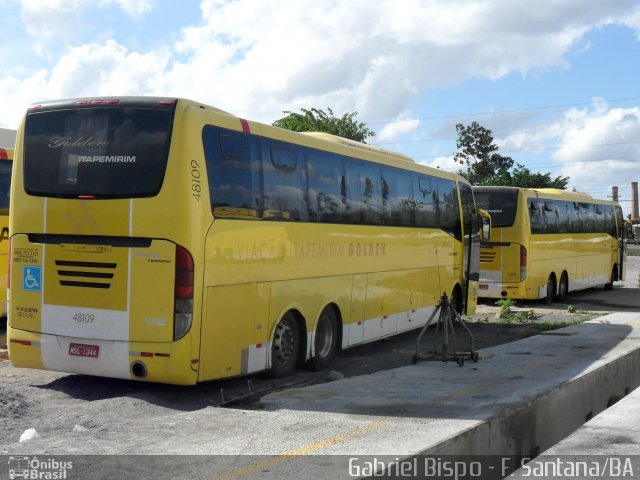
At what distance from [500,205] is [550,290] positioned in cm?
358

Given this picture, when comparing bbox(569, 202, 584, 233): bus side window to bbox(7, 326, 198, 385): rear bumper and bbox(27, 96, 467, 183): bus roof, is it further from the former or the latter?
bbox(7, 326, 198, 385): rear bumper

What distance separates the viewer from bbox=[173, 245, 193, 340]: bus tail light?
8.94 meters

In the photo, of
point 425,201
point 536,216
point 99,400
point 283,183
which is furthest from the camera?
point 536,216

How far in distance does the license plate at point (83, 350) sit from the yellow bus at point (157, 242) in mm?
11

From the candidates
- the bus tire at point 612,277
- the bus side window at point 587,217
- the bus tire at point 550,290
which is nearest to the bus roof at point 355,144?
the bus tire at point 550,290

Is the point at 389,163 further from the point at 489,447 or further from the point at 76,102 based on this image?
the point at 489,447

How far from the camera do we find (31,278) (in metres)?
9.70

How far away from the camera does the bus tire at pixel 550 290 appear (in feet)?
81.1

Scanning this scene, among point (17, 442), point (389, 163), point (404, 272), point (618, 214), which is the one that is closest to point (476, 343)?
point (404, 272)

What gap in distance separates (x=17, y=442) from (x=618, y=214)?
30.1 meters

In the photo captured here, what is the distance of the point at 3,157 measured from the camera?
15.4m

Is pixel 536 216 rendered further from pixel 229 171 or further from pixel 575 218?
pixel 229 171

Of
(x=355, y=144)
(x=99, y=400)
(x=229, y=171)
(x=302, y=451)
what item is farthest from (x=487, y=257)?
(x=302, y=451)

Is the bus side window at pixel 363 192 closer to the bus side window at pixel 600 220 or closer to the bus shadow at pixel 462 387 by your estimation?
the bus shadow at pixel 462 387
